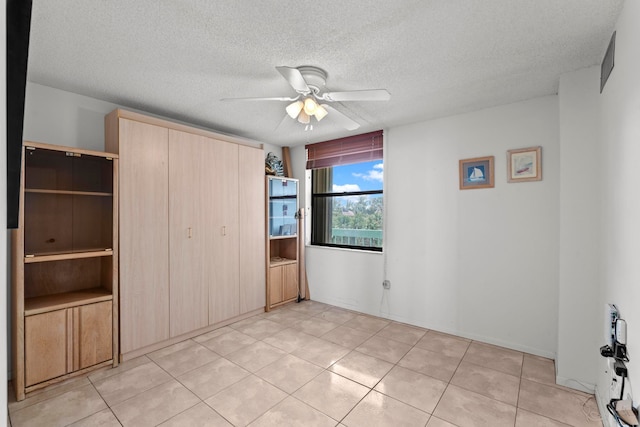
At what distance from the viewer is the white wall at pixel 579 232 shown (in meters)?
2.21

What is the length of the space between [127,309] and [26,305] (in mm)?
678

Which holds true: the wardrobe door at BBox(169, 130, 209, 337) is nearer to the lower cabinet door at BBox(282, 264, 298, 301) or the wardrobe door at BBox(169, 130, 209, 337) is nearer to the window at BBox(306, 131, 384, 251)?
the lower cabinet door at BBox(282, 264, 298, 301)

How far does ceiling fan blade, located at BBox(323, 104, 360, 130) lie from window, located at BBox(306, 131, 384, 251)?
68 cm

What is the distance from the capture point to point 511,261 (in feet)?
9.70

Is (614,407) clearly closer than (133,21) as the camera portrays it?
Yes

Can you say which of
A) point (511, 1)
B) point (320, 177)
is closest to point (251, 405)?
point (511, 1)

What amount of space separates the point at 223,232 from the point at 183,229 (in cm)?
48

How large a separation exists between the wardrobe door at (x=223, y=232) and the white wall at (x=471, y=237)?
1.62 m

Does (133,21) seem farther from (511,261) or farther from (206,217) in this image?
(511,261)

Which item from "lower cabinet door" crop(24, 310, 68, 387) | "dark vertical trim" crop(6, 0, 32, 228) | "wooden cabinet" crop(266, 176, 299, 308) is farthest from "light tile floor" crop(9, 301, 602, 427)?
"dark vertical trim" crop(6, 0, 32, 228)

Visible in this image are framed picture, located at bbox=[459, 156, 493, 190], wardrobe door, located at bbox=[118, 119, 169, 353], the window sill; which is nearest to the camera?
wardrobe door, located at bbox=[118, 119, 169, 353]

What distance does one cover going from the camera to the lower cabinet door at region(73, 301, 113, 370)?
2.46 meters

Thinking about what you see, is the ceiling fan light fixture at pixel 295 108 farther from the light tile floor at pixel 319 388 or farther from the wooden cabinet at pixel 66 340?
the wooden cabinet at pixel 66 340

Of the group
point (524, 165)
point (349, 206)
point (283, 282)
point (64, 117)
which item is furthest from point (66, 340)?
point (524, 165)
